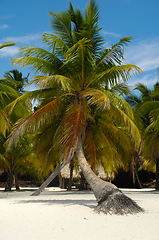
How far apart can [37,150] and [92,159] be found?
3.08 meters

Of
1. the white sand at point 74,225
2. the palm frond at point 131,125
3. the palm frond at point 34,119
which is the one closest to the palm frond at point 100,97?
the palm frond at point 131,125

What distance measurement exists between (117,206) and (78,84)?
4.42 metres

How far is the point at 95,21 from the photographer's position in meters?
9.74

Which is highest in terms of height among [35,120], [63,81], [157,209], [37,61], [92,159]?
[37,61]

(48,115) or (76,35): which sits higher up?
(76,35)

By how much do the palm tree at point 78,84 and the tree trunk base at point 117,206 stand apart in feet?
4.43

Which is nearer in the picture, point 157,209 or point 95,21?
point 157,209

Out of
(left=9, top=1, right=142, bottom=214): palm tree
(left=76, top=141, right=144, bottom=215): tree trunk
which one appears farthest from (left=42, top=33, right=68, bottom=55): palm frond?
(left=76, top=141, right=144, bottom=215): tree trunk

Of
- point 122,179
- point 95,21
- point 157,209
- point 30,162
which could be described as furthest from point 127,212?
point 122,179

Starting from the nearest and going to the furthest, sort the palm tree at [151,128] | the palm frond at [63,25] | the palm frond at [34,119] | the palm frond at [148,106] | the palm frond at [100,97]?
1. the palm frond at [100,97]
2. the palm frond at [34,119]
3. the palm frond at [63,25]
4. the palm tree at [151,128]
5. the palm frond at [148,106]

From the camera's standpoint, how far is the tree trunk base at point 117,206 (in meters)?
5.87

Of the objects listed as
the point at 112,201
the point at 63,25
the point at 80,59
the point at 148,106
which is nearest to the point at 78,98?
the point at 80,59

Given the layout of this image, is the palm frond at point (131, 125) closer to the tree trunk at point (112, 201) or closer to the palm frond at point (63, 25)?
the tree trunk at point (112, 201)

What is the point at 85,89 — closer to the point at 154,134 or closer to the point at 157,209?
the point at 157,209
